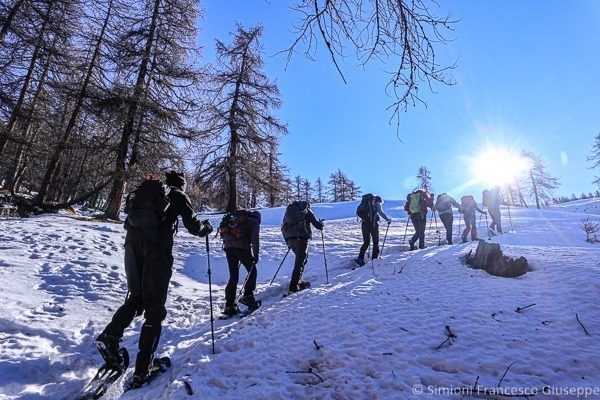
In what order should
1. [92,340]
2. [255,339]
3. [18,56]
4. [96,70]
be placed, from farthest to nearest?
[96,70]
[18,56]
[92,340]
[255,339]

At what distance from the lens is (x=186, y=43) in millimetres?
13406

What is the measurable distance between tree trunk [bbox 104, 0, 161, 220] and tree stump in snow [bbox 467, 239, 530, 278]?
12.0m

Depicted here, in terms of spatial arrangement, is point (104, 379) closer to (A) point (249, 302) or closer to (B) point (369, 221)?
(A) point (249, 302)

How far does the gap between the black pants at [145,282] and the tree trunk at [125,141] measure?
965 cm

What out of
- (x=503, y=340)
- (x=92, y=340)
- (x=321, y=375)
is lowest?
(x=92, y=340)

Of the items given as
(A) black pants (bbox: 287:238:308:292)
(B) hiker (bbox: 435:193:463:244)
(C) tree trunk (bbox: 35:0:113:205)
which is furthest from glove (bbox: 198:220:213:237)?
(C) tree trunk (bbox: 35:0:113:205)

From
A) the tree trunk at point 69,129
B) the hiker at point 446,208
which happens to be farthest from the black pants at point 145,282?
the tree trunk at point 69,129

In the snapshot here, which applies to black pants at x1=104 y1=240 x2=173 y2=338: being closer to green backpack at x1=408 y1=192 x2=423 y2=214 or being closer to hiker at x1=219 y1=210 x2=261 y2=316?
hiker at x1=219 y1=210 x2=261 y2=316

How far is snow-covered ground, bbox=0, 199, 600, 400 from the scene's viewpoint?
96.7 inches

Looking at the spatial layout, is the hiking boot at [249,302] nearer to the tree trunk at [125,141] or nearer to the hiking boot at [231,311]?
the hiking boot at [231,311]

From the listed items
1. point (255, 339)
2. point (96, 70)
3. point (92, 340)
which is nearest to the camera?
point (255, 339)

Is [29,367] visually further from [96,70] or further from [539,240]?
[96,70]

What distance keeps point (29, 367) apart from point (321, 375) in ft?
9.95

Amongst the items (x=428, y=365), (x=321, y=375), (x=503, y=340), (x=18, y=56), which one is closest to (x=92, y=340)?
(x=321, y=375)
